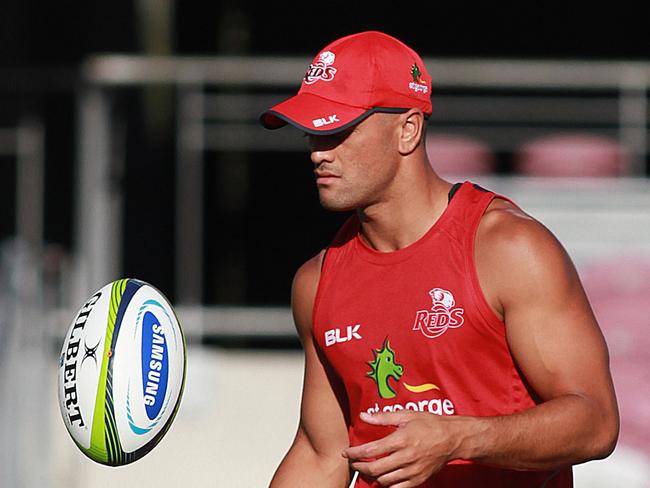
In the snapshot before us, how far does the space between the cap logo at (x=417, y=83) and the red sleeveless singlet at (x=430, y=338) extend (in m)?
0.33

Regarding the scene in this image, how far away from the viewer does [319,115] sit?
4.11 metres

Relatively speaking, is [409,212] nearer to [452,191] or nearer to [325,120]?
[452,191]

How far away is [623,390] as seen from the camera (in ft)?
26.5

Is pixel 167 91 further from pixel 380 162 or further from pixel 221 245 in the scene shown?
pixel 380 162

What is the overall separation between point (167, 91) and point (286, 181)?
1562mm

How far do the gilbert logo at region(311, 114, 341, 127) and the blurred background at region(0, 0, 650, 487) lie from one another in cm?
401

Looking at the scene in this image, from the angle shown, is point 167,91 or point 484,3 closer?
point 167,91

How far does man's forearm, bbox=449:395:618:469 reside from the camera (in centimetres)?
354

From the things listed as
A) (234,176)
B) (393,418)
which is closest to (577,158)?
(234,176)

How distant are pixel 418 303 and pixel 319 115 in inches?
25.3

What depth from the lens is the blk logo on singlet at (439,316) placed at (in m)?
4.07

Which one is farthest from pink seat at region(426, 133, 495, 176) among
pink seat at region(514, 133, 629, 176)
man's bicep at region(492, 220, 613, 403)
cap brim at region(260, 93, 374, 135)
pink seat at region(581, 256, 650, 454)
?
man's bicep at region(492, 220, 613, 403)

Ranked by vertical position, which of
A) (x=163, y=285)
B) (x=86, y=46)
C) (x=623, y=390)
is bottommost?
(x=623, y=390)

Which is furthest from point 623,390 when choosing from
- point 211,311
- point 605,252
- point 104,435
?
point 104,435
